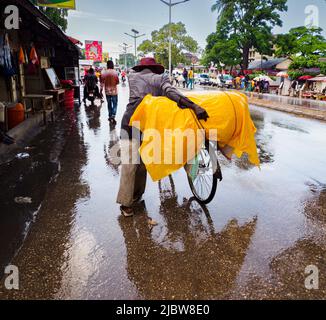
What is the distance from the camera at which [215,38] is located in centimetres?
4641

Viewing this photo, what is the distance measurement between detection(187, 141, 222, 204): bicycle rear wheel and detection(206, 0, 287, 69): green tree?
43.1 m

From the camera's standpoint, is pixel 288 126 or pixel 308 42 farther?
pixel 308 42

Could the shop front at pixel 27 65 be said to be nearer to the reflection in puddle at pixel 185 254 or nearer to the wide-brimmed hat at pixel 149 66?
the wide-brimmed hat at pixel 149 66

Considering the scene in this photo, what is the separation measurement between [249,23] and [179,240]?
47.2 meters

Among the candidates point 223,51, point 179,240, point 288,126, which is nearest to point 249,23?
point 223,51

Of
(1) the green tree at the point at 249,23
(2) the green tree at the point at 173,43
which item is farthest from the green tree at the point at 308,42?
(2) the green tree at the point at 173,43

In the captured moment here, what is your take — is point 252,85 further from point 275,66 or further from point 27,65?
point 27,65

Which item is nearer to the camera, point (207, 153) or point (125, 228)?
point (125, 228)

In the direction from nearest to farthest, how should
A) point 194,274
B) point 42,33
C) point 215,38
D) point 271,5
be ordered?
point 194,274 < point 42,33 < point 271,5 < point 215,38

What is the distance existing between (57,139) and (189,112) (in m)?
6.03

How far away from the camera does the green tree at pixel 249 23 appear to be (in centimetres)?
4300

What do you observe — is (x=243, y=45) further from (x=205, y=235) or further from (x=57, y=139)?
(x=205, y=235)

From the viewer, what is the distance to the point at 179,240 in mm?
3639
